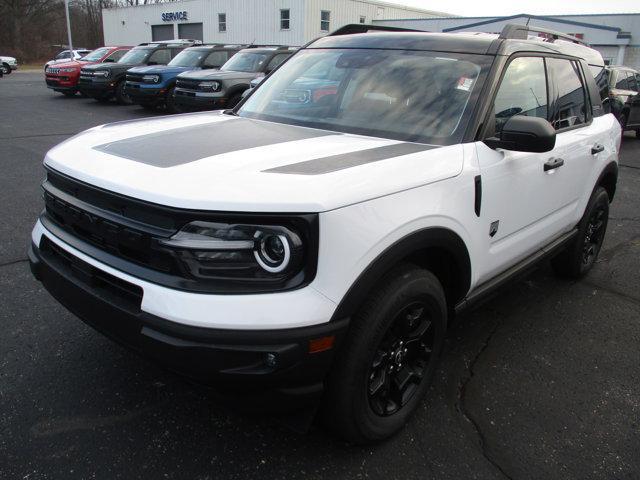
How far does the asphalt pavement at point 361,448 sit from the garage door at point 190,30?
38.5 metres

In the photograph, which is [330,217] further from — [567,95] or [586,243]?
[586,243]

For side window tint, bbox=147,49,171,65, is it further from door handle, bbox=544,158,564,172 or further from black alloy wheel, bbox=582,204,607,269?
door handle, bbox=544,158,564,172

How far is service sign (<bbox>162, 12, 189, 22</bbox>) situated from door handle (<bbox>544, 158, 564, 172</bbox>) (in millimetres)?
40632

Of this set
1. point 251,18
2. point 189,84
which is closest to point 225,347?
point 189,84

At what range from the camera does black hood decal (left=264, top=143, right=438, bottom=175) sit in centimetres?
204

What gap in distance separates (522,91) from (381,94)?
2.83ft

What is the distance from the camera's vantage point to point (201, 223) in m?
1.87

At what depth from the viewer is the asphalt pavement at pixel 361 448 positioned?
229cm

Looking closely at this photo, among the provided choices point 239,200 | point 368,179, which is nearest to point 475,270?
point 368,179

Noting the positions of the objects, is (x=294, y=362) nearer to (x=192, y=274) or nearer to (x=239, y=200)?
(x=192, y=274)

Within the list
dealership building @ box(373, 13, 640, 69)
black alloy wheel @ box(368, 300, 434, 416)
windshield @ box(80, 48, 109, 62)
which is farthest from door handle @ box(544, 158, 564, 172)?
dealership building @ box(373, 13, 640, 69)

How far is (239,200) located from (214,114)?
199cm

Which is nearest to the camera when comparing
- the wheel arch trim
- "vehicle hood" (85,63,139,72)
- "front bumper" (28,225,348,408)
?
"front bumper" (28,225,348,408)

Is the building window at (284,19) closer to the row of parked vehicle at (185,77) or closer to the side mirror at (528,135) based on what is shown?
the row of parked vehicle at (185,77)
